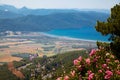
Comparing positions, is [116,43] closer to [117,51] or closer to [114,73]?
[117,51]

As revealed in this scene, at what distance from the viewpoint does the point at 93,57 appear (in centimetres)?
2086

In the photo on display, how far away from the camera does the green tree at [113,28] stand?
22562 millimetres

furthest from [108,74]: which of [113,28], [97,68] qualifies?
Answer: [113,28]

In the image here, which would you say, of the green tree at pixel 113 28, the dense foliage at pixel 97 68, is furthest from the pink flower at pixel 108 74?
the green tree at pixel 113 28

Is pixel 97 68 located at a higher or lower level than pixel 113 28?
lower

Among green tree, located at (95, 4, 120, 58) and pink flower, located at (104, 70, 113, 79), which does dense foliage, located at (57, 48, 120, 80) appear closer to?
pink flower, located at (104, 70, 113, 79)

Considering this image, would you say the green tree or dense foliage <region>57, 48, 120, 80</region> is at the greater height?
the green tree

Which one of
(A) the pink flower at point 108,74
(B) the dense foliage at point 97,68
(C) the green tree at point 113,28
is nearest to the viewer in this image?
(A) the pink flower at point 108,74

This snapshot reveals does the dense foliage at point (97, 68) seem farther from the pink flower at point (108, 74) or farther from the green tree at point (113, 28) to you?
the green tree at point (113, 28)

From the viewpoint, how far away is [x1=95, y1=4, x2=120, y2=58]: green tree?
22.6m

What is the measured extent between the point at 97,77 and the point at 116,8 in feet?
27.3

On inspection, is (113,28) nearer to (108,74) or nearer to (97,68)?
(97,68)

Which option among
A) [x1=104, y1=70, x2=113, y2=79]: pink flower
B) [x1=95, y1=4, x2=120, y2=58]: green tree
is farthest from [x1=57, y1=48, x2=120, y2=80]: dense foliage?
[x1=95, y1=4, x2=120, y2=58]: green tree

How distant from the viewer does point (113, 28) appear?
894 inches
